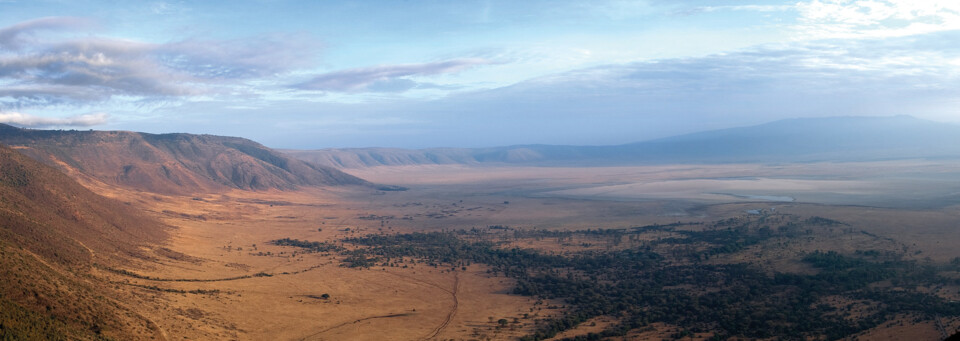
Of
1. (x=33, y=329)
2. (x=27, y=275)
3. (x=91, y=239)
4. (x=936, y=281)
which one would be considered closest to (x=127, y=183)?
(x=91, y=239)

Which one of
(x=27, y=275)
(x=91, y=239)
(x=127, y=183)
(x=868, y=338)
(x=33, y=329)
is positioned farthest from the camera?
(x=127, y=183)

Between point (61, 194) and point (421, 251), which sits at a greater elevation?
point (61, 194)

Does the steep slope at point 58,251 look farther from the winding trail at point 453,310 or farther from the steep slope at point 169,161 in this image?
the steep slope at point 169,161

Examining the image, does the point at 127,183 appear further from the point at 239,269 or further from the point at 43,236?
the point at 43,236

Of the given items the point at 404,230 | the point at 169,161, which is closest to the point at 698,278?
the point at 404,230

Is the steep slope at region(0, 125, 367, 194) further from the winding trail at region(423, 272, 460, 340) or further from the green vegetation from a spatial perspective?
the winding trail at region(423, 272, 460, 340)

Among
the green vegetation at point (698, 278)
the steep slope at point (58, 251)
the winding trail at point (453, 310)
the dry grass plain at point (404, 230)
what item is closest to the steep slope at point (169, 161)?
the dry grass plain at point (404, 230)

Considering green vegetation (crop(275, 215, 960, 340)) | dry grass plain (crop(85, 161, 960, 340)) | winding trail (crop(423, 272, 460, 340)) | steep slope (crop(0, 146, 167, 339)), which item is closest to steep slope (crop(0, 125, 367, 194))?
dry grass plain (crop(85, 161, 960, 340))
